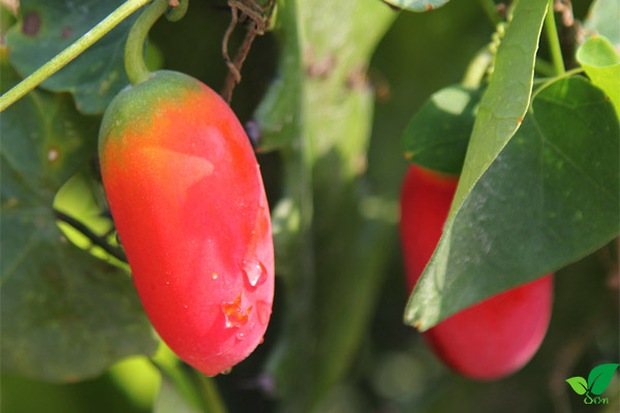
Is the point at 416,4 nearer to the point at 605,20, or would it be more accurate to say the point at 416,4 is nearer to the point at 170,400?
the point at 605,20

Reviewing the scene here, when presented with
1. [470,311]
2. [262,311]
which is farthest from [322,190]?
[262,311]

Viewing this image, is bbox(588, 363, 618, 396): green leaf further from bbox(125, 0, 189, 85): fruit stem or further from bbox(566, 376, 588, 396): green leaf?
bbox(125, 0, 189, 85): fruit stem

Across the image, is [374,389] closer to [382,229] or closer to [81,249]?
[382,229]

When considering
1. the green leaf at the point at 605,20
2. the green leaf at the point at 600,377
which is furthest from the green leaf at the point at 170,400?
the green leaf at the point at 605,20

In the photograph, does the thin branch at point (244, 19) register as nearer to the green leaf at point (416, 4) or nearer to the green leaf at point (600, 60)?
the green leaf at point (416, 4)

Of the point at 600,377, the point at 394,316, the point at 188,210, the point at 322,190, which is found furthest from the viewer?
the point at 394,316

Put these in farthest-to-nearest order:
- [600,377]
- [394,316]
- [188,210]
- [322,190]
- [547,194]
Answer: [394,316] < [322,190] < [600,377] < [547,194] < [188,210]

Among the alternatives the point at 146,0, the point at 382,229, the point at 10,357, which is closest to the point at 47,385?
the point at 10,357
